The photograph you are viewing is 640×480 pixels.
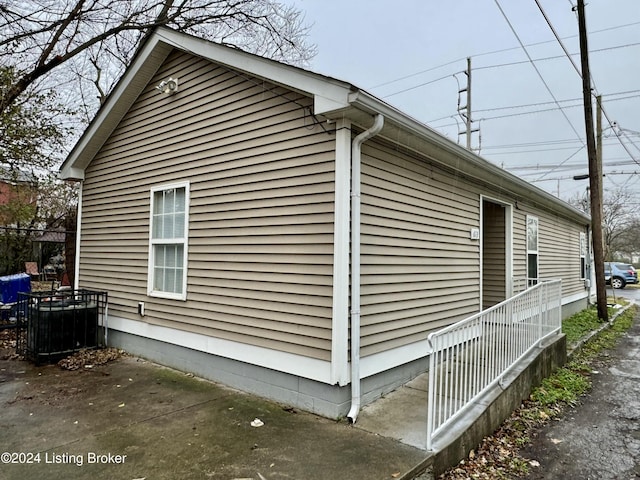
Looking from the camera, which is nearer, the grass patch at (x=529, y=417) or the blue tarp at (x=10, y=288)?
the grass patch at (x=529, y=417)

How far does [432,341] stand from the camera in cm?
303

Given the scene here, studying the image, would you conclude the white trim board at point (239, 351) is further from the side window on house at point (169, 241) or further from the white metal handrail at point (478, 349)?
the white metal handrail at point (478, 349)

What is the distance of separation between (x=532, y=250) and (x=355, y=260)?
614 cm

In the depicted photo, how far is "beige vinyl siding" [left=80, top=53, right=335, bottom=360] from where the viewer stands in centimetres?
395

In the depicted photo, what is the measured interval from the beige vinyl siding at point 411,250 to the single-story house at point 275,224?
0.02 metres

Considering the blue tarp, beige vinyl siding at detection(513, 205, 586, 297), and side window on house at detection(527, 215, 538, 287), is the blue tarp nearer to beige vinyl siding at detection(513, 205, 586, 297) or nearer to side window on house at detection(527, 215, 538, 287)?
beige vinyl siding at detection(513, 205, 586, 297)

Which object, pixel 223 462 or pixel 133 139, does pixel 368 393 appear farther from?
pixel 133 139

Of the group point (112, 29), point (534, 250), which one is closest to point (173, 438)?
point (534, 250)

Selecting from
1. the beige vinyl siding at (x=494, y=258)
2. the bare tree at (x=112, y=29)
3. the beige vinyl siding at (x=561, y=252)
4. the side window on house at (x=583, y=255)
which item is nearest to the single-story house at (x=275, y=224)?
the beige vinyl siding at (x=494, y=258)

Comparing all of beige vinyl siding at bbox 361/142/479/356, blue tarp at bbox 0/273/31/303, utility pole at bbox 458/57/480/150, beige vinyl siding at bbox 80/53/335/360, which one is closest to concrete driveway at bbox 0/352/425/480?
beige vinyl siding at bbox 80/53/335/360

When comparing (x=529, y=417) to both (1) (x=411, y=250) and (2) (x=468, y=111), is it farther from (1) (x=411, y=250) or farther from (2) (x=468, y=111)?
(2) (x=468, y=111)

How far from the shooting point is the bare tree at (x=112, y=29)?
8.40 meters

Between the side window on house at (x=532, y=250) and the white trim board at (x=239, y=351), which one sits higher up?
the side window on house at (x=532, y=250)

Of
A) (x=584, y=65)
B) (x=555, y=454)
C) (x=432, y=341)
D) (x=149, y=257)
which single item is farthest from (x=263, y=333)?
(x=584, y=65)
